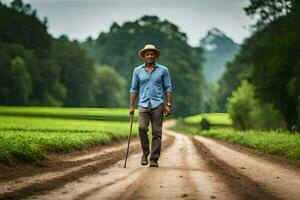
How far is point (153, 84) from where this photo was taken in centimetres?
1195

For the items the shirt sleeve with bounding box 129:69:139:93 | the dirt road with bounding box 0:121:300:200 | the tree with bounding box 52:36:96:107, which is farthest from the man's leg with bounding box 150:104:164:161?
the tree with bounding box 52:36:96:107

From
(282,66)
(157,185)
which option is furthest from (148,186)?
(282,66)

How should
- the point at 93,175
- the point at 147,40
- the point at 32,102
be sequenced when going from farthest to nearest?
1. the point at 147,40
2. the point at 32,102
3. the point at 93,175

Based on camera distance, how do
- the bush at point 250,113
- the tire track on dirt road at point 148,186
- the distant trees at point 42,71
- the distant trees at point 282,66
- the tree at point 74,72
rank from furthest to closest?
1. the tree at point 74,72
2. the distant trees at point 42,71
3. the bush at point 250,113
4. the distant trees at point 282,66
5. the tire track on dirt road at point 148,186

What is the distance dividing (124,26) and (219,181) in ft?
464

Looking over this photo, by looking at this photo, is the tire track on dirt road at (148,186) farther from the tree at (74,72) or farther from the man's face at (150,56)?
the tree at (74,72)

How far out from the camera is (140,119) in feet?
39.3

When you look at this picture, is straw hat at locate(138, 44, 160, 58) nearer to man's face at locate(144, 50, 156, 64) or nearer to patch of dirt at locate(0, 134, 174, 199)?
man's face at locate(144, 50, 156, 64)

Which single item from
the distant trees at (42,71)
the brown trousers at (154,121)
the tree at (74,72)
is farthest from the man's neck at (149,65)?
the tree at (74,72)

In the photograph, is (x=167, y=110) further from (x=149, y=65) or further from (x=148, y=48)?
(x=148, y=48)

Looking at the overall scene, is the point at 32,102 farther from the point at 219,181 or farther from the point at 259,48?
the point at 219,181

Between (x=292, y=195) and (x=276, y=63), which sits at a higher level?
(x=276, y=63)

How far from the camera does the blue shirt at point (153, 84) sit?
11.9 metres

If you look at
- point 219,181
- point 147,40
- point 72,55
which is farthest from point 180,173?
point 147,40
